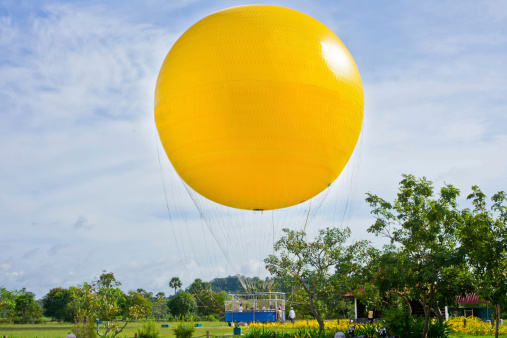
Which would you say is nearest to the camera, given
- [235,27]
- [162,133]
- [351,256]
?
[235,27]

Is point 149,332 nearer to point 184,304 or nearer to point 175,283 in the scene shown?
point 184,304

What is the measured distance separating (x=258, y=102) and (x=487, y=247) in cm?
909

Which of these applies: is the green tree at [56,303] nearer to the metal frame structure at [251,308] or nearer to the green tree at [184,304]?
the green tree at [184,304]

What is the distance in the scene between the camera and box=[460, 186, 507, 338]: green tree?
51.1ft

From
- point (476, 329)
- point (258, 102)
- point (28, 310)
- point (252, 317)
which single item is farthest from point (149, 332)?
point (28, 310)

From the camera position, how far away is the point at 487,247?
1617 cm

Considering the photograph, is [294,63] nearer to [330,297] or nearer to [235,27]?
[235,27]

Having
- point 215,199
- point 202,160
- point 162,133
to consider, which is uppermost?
point 162,133

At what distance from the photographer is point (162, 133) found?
56.0 feet

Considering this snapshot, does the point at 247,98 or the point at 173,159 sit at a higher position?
the point at 247,98

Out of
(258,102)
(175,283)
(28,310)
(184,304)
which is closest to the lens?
(258,102)

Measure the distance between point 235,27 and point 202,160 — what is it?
434 cm

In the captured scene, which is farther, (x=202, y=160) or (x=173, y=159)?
(x=173, y=159)

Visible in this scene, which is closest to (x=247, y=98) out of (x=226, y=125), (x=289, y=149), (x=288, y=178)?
(x=226, y=125)
